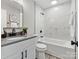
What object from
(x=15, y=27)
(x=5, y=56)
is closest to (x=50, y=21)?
(x=15, y=27)

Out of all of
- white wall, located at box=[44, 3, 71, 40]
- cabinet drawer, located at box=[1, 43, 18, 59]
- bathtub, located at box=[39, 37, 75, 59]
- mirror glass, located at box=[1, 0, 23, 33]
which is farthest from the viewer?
white wall, located at box=[44, 3, 71, 40]

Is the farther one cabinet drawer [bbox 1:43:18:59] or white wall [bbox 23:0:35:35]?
white wall [bbox 23:0:35:35]

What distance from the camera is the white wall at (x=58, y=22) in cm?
340

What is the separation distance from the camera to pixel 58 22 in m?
3.76

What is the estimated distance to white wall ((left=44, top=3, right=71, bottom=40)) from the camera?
3.40m

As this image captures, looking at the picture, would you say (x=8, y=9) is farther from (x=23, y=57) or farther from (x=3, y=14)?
(x=23, y=57)

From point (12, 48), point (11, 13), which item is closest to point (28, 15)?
point (11, 13)

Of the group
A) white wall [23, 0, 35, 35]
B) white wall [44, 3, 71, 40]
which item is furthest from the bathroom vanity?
white wall [44, 3, 71, 40]

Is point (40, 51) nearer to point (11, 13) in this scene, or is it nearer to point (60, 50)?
point (60, 50)

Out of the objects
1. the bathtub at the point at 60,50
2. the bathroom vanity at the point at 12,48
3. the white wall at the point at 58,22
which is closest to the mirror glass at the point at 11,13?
the bathroom vanity at the point at 12,48

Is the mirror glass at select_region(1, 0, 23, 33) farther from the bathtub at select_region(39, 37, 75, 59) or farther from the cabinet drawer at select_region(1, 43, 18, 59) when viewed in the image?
the bathtub at select_region(39, 37, 75, 59)

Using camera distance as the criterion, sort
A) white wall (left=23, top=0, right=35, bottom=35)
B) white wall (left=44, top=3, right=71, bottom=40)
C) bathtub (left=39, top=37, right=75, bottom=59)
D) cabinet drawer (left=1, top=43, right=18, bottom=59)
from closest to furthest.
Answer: cabinet drawer (left=1, top=43, right=18, bottom=59) < bathtub (left=39, top=37, right=75, bottom=59) < white wall (left=23, top=0, right=35, bottom=35) < white wall (left=44, top=3, right=71, bottom=40)

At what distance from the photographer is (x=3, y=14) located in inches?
79.8

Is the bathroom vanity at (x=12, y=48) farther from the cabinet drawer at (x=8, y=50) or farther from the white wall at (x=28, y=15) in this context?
the white wall at (x=28, y=15)
